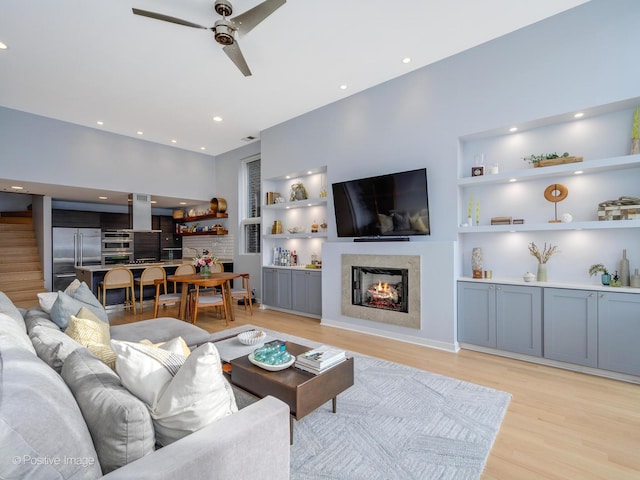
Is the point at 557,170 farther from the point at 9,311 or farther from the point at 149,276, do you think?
the point at 149,276

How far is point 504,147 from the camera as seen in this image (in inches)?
145

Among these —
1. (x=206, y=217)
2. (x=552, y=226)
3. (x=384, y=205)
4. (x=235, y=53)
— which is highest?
(x=235, y=53)

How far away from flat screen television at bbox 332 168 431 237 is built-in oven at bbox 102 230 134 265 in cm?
638

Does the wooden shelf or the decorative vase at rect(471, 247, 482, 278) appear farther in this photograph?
the wooden shelf

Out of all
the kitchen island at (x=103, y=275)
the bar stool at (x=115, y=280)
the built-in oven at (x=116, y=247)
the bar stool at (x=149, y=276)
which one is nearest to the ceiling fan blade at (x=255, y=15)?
the bar stool at (x=149, y=276)

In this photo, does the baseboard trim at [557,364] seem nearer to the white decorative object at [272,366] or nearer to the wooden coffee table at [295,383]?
the wooden coffee table at [295,383]

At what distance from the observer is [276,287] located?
5.81 meters

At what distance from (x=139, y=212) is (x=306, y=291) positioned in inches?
164

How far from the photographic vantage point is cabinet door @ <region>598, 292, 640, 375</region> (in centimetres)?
272

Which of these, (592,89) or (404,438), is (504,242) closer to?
(592,89)

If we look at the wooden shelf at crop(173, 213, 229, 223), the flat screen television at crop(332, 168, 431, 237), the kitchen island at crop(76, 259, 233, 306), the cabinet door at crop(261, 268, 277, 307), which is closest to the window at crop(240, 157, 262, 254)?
the wooden shelf at crop(173, 213, 229, 223)

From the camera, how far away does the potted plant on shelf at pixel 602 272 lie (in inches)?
116

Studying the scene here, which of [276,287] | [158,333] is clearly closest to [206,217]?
[276,287]

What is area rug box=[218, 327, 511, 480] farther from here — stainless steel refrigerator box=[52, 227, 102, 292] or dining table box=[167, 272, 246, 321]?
stainless steel refrigerator box=[52, 227, 102, 292]
